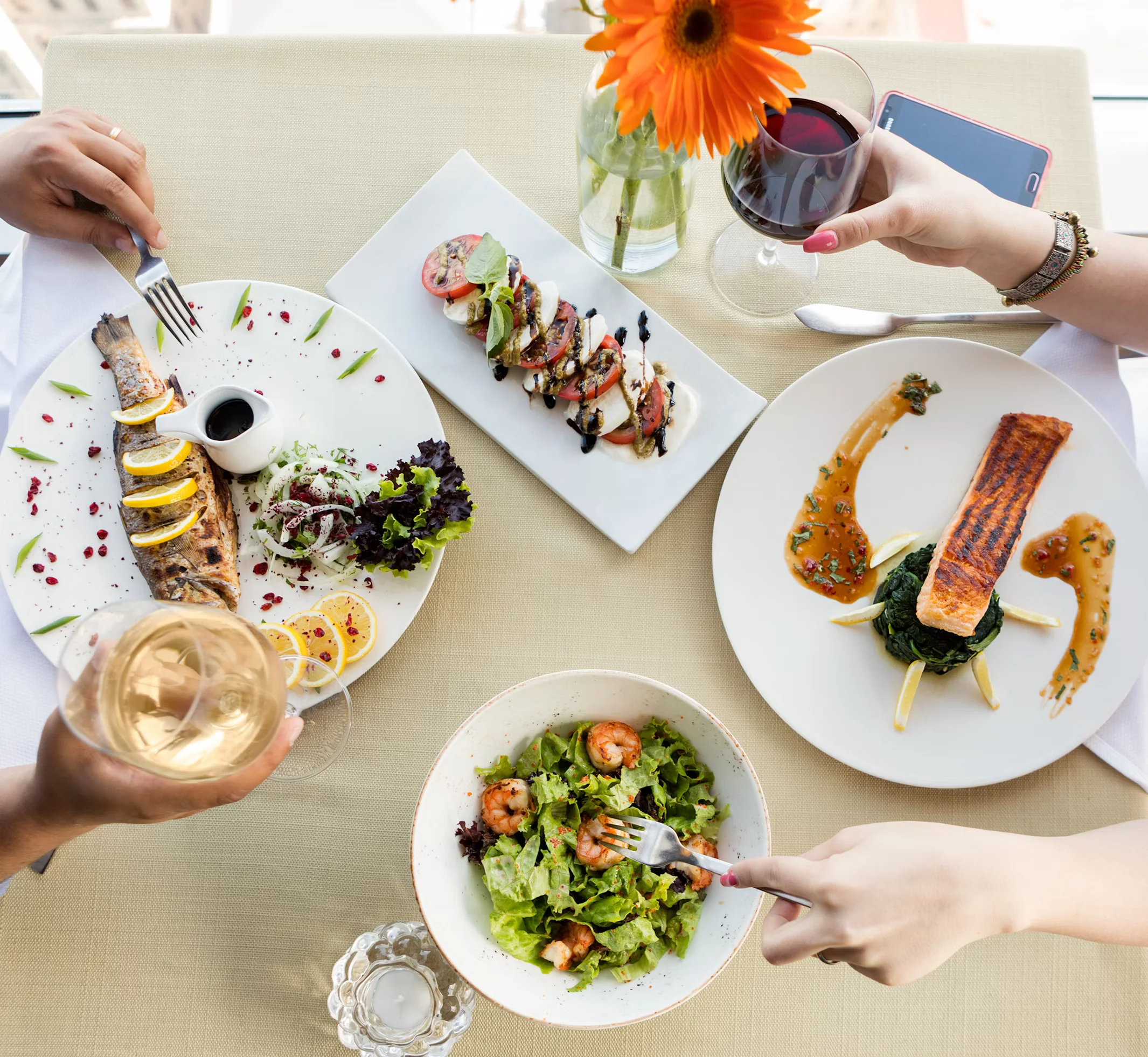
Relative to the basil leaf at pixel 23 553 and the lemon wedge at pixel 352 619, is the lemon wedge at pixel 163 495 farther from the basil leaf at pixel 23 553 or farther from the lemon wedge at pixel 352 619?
the lemon wedge at pixel 352 619

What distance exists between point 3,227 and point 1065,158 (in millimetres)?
2779

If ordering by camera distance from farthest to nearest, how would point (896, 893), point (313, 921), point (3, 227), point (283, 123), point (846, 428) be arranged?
point (3, 227), point (283, 123), point (846, 428), point (313, 921), point (896, 893)

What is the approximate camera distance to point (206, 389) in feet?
5.83

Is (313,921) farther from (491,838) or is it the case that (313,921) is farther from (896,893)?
(896,893)

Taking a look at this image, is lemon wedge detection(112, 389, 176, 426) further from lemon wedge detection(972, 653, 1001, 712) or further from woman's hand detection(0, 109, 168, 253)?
lemon wedge detection(972, 653, 1001, 712)

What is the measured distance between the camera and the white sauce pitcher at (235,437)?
1624 millimetres

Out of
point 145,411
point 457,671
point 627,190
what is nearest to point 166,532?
point 145,411

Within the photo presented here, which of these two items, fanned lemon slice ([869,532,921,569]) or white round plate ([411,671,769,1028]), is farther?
fanned lemon slice ([869,532,921,569])

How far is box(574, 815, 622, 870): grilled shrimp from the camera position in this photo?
1.48 meters

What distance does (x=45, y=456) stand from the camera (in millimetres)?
1713

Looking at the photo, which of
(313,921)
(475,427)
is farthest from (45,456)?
(313,921)

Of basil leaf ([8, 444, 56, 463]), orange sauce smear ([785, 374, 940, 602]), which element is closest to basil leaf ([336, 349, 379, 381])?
basil leaf ([8, 444, 56, 463])

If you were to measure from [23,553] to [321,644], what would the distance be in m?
0.64

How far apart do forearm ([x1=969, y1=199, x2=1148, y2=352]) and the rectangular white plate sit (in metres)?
0.54
